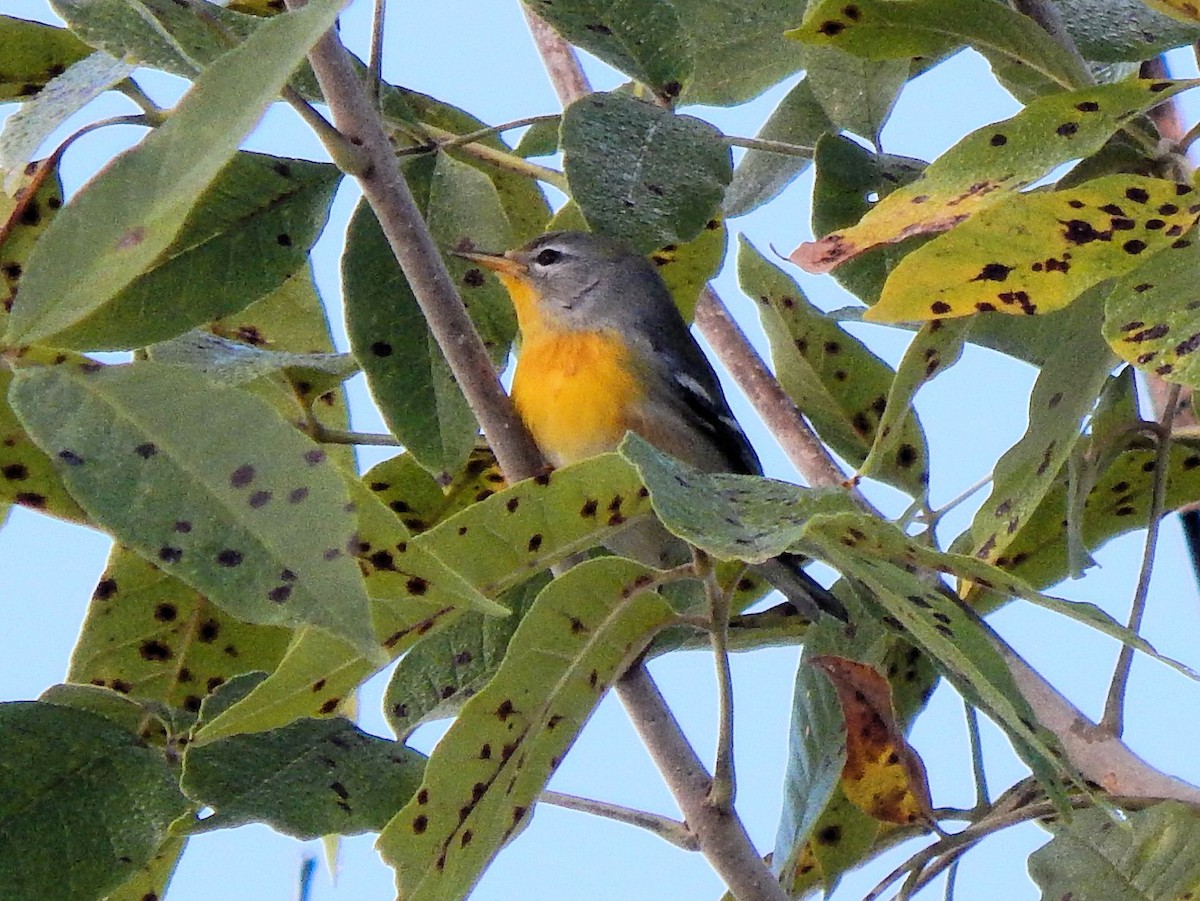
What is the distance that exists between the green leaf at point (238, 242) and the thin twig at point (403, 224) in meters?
0.17

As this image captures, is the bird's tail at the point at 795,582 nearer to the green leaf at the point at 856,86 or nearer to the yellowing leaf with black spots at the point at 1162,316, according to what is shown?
the green leaf at the point at 856,86

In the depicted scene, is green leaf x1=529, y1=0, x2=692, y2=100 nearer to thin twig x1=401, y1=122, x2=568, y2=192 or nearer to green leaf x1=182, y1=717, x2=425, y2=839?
thin twig x1=401, y1=122, x2=568, y2=192

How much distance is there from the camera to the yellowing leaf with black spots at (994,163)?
84cm

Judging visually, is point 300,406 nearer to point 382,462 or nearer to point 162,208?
point 382,462

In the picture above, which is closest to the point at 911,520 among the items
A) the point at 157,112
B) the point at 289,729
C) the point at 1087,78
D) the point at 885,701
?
the point at 885,701

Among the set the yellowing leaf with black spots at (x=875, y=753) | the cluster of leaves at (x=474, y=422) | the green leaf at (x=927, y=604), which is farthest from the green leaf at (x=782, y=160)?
the green leaf at (x=927, y=604)

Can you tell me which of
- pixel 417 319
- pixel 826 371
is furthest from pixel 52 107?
pixel 826 371

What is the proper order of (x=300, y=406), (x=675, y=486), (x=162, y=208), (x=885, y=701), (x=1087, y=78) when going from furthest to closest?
(x=300, y=406), (x=885, y=701), (x=1087, y=78), (x=675, y=486), (x=162, y=208)

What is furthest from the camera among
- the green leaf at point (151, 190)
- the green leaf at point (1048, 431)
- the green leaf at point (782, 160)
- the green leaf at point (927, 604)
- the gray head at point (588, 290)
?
the gray head at point (588, 290)

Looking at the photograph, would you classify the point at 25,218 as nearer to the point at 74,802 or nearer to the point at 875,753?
the point at 74,802

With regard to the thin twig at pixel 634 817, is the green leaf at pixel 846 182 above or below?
above

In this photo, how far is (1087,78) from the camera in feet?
3.24

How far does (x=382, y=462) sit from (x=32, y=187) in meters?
0.35

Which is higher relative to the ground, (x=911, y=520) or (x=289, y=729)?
(x=911, y=520)
